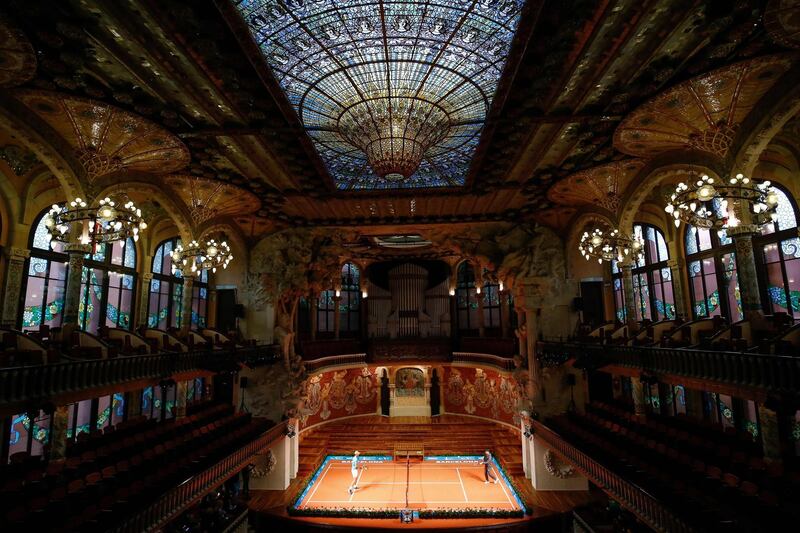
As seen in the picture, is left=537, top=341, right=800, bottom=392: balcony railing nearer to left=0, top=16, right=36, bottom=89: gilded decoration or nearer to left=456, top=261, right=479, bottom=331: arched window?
left=0, top=16, right=36, bottom=89: gilded decoration

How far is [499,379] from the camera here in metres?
22.1

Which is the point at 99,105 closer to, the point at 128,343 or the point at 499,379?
the point at 128,343

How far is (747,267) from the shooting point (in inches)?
344

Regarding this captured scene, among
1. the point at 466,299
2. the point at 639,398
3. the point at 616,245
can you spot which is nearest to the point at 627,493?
the point at 639,398

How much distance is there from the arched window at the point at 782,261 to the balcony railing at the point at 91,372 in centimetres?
1563

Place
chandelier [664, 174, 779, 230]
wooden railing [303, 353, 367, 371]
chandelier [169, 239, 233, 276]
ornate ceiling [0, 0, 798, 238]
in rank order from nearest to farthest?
1. ornate ceiling [0, 0, 798, 238]
2. chandelier [664, 174, 779, 230]
3. chandelier [169, 239, 233, 276]
4. wooden railing [303, 353, 367, 371]

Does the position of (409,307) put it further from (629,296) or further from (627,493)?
(627,493)

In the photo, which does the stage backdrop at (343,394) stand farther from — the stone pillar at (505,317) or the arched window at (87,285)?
the arched window at (87,285)

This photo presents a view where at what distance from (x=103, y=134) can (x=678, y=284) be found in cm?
1746

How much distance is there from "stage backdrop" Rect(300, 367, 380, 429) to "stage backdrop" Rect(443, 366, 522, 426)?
177 inches

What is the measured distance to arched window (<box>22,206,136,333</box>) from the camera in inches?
490

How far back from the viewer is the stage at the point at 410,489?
45.8 ft

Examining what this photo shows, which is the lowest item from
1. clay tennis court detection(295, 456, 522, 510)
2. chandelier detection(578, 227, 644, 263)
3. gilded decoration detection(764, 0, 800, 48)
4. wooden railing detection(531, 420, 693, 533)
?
clay tennis court detection(295, 456, 522, 510)

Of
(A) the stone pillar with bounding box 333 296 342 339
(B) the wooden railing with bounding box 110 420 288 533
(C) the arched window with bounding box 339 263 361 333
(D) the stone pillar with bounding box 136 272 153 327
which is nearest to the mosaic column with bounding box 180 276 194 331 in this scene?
(D) the stone pillar with bounding box 136 272 153 327
